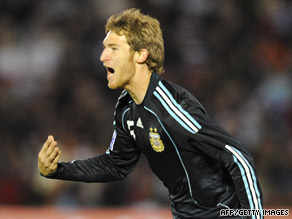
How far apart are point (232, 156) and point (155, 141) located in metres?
0.40

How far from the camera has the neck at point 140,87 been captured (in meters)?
2.84

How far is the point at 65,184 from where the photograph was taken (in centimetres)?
615

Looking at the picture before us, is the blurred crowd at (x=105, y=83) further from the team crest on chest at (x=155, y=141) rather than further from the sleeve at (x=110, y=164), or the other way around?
the team crest on chest at (x=155, y=141)

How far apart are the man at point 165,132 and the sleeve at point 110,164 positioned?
0.08 feet

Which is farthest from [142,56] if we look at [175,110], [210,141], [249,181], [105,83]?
[105,83]

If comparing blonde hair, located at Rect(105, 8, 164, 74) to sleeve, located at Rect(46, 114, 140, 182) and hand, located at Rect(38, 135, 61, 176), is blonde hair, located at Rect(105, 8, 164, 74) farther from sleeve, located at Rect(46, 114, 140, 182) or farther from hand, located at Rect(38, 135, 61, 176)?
hand, located at Rect(38, 135, 61, 176)

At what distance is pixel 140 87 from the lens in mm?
2842

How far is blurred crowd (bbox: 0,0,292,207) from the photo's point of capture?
245 inches

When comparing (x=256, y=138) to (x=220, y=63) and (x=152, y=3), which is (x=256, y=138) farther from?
(x=152, y=3)

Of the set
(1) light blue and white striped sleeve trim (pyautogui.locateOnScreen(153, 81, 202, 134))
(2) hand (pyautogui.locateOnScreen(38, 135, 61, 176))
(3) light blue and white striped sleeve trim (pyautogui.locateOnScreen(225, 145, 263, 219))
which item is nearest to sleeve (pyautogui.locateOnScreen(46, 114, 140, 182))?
(2) hand (pyautogui.locateOnScreen(38, 135, 61, 176))

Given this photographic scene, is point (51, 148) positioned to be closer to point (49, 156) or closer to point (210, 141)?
point (49, 156)

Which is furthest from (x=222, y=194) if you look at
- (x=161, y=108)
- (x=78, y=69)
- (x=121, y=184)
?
(x=78, y=69)

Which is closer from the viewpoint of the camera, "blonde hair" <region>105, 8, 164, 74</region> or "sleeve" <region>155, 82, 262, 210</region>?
"sleeve" <region>155, 82, 262, 210</region>

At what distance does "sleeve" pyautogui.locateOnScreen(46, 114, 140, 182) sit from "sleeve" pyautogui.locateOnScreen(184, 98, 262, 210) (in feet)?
1.73
